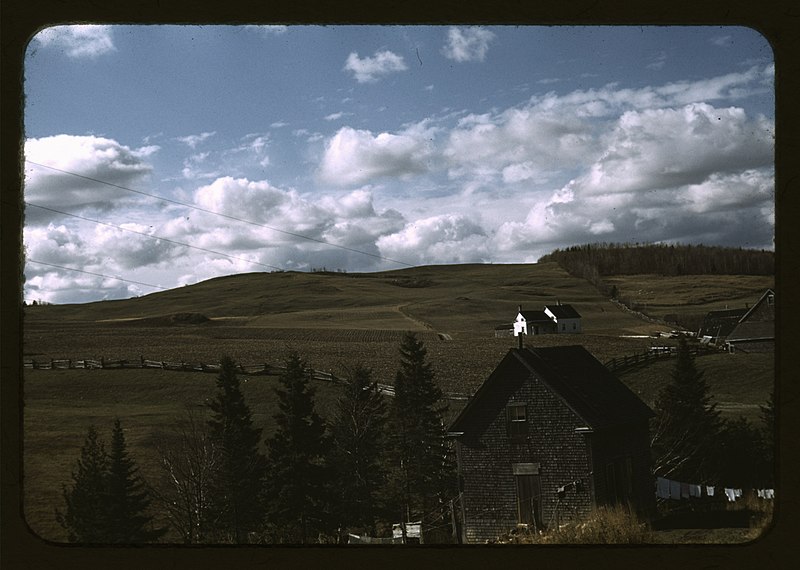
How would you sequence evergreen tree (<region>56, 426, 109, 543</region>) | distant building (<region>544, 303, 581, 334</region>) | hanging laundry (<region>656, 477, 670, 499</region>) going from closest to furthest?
evergreen tree (<region>56, 426, 109, 543</region>) → hanging laundry (<region>656, 477, 670, 499</region>) → distant building (<region>544, 303, 581, 334</region>)

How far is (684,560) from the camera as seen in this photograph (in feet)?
12.1

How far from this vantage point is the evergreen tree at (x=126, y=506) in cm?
483

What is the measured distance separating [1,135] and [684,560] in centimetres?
432

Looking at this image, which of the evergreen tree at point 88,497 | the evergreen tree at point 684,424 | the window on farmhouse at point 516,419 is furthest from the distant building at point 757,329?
the evergreen tree at point 88,497

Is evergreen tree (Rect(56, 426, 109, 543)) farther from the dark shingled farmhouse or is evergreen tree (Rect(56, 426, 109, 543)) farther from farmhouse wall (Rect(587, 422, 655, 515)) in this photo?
farmhouse wall (Rect(587, 422, 655, 515))

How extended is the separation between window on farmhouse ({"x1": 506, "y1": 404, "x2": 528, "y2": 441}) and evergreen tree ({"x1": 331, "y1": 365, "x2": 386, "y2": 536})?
0.87 metres

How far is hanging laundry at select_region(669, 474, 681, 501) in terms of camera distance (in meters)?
4.53

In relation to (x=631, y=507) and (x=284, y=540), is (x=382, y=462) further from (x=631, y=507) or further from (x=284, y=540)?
(x=631, y=507)

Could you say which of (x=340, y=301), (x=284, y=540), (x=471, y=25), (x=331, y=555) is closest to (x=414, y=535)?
(x=284, y=540)

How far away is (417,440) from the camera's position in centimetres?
510

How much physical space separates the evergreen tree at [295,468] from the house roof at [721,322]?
268cm

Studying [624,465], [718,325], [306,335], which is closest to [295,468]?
[306,335]

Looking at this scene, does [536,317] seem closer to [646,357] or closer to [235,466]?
[646,357]

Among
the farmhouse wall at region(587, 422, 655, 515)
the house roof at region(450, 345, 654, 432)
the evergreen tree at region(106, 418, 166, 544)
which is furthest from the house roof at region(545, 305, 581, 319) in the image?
the evergreen tree at region(106, 418, 166, 544)
